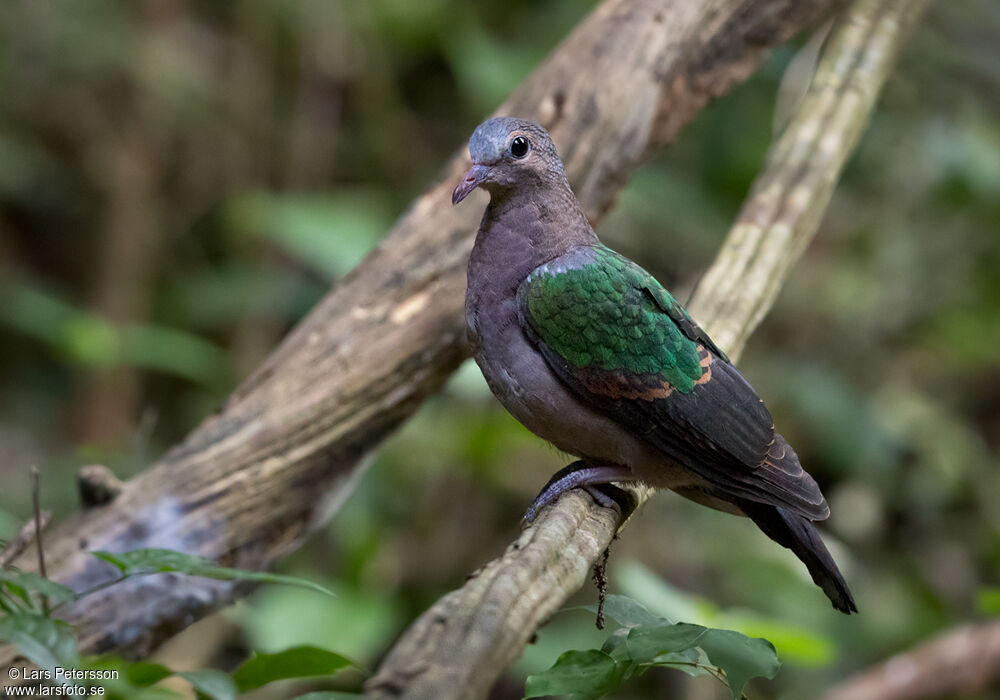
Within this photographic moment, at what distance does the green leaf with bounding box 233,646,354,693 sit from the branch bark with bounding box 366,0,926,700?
0.58ft

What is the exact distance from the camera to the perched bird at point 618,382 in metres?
2.49

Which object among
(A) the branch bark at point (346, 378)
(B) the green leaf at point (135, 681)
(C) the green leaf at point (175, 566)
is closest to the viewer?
(B) the green leaf at point (135, 681)

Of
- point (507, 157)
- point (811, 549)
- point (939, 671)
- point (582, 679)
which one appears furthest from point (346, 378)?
point (939, 671)

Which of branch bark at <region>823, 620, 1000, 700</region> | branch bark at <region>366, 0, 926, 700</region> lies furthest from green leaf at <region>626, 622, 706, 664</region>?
branch bark at <region>823, 620, 1000, 700</region>

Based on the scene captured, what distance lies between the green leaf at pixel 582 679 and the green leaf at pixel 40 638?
2.25 ft

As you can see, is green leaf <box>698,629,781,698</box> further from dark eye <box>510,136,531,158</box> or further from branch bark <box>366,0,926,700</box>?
dark eye <box>510,136,531,158</box>

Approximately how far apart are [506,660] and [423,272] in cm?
204

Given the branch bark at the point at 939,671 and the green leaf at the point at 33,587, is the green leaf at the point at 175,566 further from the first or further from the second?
the branch bark at the point at 939,671

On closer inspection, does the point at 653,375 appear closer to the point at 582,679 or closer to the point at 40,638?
the point at 582,679

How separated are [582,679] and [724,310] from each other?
177 centimetres

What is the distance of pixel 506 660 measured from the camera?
1.49m

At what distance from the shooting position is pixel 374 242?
201 inches

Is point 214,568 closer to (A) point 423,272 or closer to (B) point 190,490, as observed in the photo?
(B) point 190,490

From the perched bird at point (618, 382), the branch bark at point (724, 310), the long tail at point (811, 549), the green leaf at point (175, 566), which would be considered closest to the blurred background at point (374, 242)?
the branch bark at point (724, 310)
